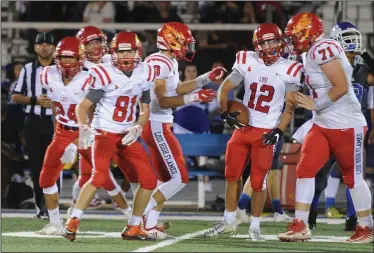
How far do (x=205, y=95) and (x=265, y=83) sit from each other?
46 cm

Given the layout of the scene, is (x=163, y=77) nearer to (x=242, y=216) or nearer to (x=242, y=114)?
(x=242, y=114)

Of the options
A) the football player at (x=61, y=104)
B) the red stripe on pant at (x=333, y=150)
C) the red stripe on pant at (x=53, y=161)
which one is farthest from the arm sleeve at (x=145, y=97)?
the red stripe on pant at (x=333, y=150)

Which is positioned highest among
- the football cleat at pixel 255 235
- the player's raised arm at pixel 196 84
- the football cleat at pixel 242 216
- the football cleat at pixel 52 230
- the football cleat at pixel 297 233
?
the player's raised arm at pixel 196 84

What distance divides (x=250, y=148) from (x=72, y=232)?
4.93 feet

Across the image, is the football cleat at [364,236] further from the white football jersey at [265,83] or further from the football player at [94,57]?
the football player at [94,57]

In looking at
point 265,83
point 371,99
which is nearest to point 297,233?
point 265,83

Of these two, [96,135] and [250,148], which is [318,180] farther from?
[96,135]

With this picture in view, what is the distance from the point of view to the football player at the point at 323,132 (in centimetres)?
809

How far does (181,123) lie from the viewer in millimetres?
11844

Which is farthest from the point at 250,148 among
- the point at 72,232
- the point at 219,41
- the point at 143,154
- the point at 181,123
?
the point at 219,41

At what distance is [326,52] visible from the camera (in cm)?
796

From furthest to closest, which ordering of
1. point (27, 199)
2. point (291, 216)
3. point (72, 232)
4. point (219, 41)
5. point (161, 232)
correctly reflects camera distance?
A: point (219, 41) → point (27, 199) → point (291, 216) → point (161, 232) → point (72, 232)

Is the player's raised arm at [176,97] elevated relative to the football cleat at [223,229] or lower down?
elevated

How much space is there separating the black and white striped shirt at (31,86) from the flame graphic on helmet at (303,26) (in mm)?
2943
